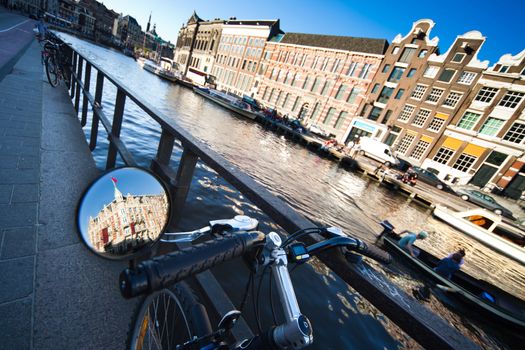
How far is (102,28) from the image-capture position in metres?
109

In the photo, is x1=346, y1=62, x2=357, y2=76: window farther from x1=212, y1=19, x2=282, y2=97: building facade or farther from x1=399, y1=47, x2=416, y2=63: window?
x1=212, y1=19, x2=282, y2=97: building facade

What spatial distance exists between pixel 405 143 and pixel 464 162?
6.37 meters

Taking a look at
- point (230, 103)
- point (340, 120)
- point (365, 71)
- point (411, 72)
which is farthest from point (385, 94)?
point (230, 103)

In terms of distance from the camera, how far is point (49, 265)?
189 centimetres

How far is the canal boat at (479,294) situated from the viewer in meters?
5.97

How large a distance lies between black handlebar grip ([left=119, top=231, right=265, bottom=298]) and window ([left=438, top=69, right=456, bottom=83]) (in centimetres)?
3598

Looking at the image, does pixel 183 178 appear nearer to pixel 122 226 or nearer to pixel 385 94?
pixel 122 226

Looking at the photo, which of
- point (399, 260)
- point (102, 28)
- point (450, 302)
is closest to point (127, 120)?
point (399, 260)

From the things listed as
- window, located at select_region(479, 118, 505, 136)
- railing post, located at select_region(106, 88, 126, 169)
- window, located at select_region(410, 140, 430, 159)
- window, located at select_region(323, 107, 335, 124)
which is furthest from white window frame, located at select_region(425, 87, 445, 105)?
railing post, located at select_region(106, 88, 126, 169)

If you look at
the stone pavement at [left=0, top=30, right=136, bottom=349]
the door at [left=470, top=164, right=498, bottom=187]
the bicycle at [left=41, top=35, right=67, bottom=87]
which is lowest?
the stone pavement at [left=0, top=30, right=136, bottom=349]

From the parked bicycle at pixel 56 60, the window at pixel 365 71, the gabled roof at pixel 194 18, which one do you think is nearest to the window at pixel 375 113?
the window at pixel 365 71

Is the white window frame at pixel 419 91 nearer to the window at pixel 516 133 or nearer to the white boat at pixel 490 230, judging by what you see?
the window at pixel 516 133

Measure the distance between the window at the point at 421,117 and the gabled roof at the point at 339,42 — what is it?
9.71 meters

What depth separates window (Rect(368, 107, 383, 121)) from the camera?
3131 centimetres
